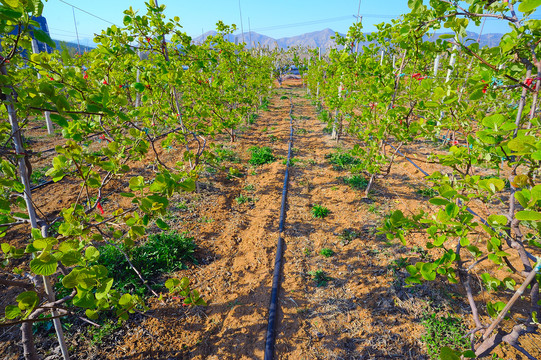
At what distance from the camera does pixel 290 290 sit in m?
3.04

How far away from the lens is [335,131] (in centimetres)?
823

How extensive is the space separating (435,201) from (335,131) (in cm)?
743

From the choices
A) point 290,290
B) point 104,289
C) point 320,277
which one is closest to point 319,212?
point 320,277

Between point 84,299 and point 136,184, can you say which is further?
point 136,184

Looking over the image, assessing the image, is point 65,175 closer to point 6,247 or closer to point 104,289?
point 6,247

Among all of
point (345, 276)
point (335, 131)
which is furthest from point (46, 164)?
point (335, 131)

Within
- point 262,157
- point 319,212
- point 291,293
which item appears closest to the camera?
point 291,293

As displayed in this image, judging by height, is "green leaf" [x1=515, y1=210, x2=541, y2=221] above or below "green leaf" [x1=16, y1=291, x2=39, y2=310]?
above

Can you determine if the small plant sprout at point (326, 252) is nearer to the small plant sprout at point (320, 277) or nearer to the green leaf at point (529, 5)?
the small plant sprout at point (320, 277)

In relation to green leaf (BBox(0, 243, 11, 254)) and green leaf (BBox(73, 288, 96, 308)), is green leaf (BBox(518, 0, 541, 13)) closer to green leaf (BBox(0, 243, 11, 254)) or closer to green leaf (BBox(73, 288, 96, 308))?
green leaf (BBox(73, 288, 96, 308))

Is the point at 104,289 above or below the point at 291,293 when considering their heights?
above

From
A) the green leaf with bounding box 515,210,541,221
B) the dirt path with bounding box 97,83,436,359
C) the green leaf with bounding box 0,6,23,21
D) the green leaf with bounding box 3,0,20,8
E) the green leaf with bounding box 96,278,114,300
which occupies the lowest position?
the dirt path with bounding box 97,83,436,359

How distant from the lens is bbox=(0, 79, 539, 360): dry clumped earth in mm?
2430

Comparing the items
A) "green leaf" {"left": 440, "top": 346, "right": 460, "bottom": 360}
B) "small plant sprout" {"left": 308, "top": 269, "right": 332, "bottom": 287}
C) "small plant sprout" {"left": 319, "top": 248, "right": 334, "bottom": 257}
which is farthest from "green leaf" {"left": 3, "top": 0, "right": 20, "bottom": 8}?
"small plant sprout" {"left": 319, "top": 248, "right": 334, "bottom": 257}
